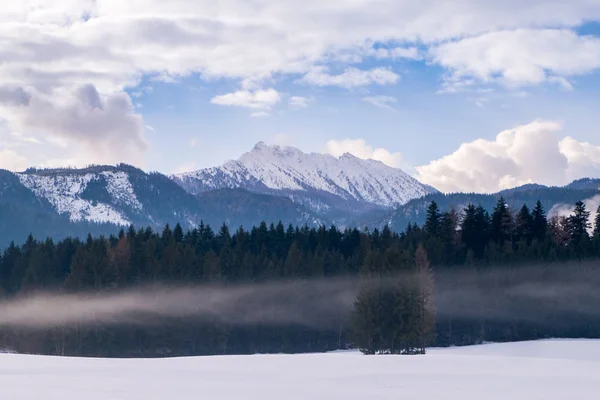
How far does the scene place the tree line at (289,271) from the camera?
83438 millimetres

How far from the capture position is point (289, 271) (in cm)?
9369

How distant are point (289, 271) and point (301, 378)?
73461 mm

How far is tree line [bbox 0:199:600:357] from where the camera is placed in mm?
83438

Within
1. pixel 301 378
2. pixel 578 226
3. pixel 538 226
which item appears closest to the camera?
pixel 301 378

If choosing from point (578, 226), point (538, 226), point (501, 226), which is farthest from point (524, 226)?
point (578, 226)

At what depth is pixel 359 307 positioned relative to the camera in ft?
213

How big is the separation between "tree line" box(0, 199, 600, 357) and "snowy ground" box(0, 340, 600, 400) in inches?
2084

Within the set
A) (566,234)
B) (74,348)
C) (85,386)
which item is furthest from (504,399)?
(566,234)

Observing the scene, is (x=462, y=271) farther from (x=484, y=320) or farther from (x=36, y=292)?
(x=36, y=292)

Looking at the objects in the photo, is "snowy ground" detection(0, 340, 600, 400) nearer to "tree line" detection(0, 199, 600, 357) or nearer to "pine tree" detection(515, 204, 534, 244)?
"tree line" detection(0, 199, 600, 357)

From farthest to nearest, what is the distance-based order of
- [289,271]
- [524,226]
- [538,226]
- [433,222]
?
[433,222], [538,226], [524,226], [289,271]

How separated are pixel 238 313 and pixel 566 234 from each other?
51867mm

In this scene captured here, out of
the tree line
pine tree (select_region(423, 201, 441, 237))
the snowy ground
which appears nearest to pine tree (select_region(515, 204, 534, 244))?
the tree line

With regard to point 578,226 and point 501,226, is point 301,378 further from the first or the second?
point 578,226
